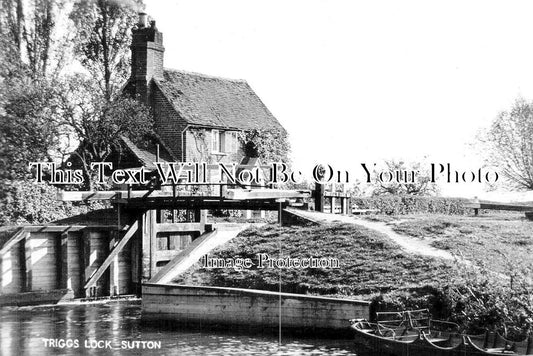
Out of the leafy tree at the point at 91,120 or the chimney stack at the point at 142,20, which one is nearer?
the leafy tree at the point at 91,120

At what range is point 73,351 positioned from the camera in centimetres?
1827

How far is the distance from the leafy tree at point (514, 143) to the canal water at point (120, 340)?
10.7 m

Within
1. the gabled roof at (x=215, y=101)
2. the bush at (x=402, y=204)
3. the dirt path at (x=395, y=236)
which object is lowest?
the dirt path at (x=395, y=236)

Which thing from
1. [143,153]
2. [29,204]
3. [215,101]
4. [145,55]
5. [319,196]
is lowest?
[29,204]

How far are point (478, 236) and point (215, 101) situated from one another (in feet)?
56.8

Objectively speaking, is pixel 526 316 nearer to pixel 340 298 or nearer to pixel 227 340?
pixel 340 298

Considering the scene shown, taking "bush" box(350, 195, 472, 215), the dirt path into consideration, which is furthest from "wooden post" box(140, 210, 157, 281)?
"bush" box(350, 195, 472, 215)

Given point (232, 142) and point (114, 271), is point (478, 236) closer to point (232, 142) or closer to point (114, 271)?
point (114, 271)

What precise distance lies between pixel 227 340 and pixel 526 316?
22.3 feet

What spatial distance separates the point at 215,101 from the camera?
134 feet

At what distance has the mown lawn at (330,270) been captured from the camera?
2256cm

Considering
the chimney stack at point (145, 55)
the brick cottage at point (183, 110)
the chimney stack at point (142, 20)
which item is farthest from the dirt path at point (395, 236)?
the chimney stack at point (142, 20)

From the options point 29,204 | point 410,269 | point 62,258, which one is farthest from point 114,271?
point 410,269

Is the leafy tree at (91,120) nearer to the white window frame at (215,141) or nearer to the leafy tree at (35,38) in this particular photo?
the leafy tree at (35,38)
